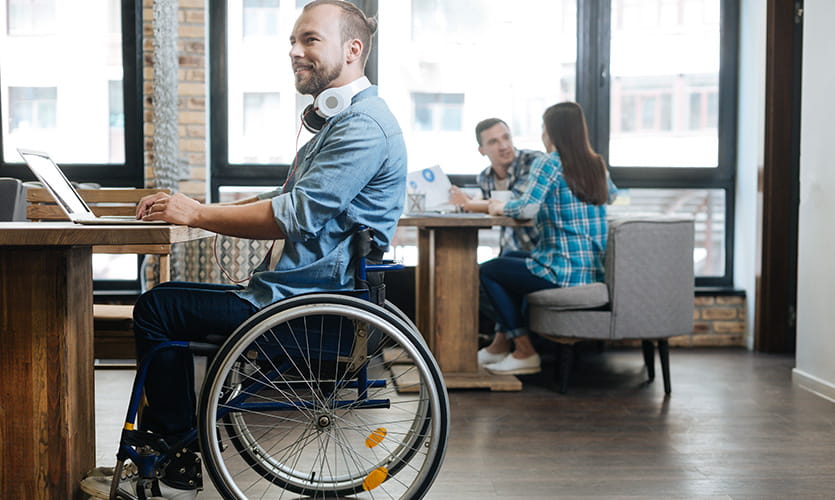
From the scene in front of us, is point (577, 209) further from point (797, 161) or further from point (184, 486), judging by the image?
point (184, 486)

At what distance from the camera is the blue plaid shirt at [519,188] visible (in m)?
3.92

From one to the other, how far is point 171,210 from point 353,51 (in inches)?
23.2

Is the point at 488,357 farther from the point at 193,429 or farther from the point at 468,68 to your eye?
the point at 193,429

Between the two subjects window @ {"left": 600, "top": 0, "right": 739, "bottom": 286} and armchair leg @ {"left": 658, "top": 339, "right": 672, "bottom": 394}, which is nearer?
armchair leg @ {"left": 658, "top": 339, "right": 672, "bottom": 394}

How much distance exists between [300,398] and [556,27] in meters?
3.34

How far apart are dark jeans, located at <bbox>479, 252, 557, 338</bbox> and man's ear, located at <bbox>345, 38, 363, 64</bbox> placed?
69.2 inches

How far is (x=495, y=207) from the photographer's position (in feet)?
11.5

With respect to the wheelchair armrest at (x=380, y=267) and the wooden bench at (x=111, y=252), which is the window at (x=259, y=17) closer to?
the wooden bench at (x=111, y=252)

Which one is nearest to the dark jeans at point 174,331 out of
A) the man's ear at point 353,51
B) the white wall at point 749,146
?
the man's ear at point 353,51

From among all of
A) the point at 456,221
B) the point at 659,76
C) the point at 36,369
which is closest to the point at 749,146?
the point at 659,76

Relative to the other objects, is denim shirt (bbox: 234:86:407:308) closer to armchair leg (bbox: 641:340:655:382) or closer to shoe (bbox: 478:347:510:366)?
shoe (bbox: 478:347:510:366)

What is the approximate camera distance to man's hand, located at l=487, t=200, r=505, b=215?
346 cm

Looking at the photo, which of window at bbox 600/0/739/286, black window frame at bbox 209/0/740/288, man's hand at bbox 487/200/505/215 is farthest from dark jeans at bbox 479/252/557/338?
window at bbox 600/0/739/286

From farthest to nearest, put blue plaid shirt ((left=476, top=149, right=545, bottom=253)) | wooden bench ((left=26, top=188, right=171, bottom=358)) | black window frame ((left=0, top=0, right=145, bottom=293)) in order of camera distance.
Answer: black window frame ((left=0, top=0, right=145, bottom=293)) < blue plaid shirt ((left=476, top=149, right=545, bottom=253)) < wooden bench ((left=26, top=188, right=171, bottom=358))
